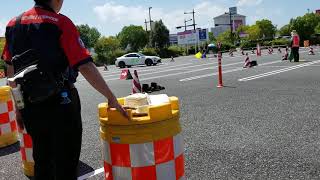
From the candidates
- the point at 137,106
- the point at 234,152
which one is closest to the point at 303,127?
the point at 234,152

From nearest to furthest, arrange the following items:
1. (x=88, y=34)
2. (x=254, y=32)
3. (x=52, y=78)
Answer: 1. (x=52, y=78)
2. (x=254, y=32)
3. (x=88, y=34)

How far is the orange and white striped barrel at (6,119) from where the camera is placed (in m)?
Answer: 5.69

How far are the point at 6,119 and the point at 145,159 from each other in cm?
385

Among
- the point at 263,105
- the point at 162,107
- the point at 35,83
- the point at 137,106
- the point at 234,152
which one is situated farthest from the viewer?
the point at 263,105

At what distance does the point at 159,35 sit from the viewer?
238 feet

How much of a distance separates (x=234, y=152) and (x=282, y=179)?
98cm

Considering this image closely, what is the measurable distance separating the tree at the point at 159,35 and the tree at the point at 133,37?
25.2 meters

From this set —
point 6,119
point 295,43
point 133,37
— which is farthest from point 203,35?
point 6,119

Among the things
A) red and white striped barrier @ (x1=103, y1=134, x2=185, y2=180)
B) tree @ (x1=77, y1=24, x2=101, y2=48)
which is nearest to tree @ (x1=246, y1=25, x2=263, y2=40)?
tree @ (x1=77, y1=24, x2=101, y2=48)

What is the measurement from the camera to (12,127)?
582cm

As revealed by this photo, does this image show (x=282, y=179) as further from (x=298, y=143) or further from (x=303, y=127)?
(x=303, y=127)

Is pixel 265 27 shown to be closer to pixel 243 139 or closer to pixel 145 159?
pixel 243 139

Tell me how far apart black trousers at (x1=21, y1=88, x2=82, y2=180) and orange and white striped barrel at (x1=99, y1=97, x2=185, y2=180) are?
0.82 ft

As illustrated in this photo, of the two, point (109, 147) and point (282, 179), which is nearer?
point (109, 147)
